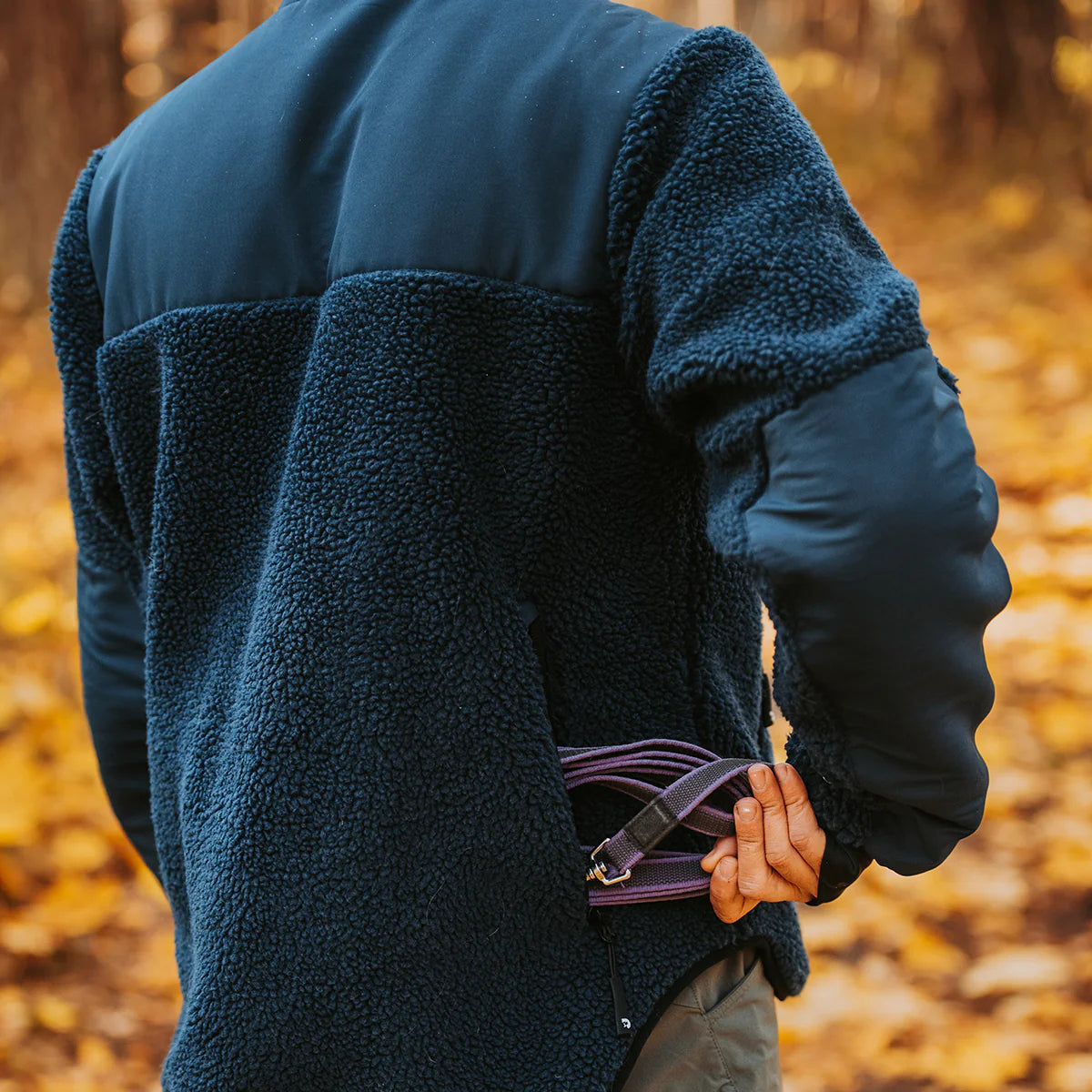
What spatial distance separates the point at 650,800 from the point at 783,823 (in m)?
0.14

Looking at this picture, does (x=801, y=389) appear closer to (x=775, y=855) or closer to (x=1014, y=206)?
(x=775, y=855)

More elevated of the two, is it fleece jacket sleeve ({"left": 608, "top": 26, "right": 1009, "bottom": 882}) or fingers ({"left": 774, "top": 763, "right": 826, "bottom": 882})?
fleece jacket sleeve ({"left": 608, "top": 26, "right": 1009, "bottom": 882})

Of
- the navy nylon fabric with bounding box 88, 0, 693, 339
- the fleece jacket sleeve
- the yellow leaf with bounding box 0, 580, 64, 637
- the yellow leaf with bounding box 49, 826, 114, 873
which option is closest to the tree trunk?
the yellow leaf with bounding box 0, 580, 64, 637

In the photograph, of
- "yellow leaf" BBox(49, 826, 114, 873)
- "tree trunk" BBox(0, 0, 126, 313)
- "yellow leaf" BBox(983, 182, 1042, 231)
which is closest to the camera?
"yellow leaf" BBox(49, 826, 114, 873)

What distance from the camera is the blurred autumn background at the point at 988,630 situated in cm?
262

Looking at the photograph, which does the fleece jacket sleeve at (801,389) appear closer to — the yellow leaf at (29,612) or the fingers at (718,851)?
the fingers at (718,851)

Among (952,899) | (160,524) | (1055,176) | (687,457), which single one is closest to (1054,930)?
(952,899)

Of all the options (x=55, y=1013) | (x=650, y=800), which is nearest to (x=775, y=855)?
(x=650, y=800)

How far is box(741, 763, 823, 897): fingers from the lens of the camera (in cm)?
111

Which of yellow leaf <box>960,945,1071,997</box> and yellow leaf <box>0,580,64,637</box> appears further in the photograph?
yellow leaf <box>0,580,64,637</box>

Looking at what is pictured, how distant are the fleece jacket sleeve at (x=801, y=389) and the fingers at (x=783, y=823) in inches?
5.6

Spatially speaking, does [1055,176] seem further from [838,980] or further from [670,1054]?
[670,1054]

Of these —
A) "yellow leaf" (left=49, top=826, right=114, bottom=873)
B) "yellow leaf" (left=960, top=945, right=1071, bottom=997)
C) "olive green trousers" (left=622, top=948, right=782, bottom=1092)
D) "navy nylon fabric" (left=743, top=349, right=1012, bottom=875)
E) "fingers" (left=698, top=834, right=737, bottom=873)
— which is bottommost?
"yellow leaf" (left=960, top=945, right=1071, bottom=997)

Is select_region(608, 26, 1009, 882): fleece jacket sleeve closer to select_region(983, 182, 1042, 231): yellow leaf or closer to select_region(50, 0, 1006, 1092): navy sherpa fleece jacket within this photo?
select_region(50, 0, 1006, 1092): navy sherpa fleece jacket
